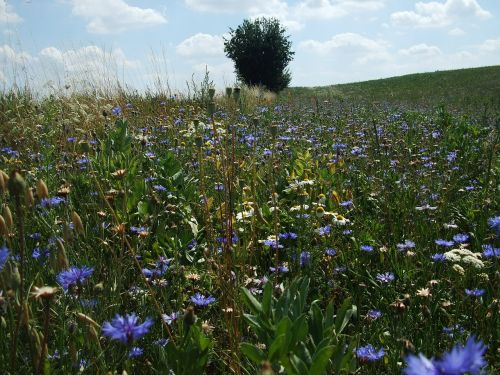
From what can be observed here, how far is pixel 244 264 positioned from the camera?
201cm

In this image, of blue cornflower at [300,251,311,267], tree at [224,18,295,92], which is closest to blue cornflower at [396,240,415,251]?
blue cornflower at [300,251,311,267]

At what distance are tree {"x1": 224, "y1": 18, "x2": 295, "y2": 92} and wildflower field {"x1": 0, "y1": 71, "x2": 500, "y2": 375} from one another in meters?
21.1

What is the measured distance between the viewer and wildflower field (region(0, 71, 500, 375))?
3.97 feet

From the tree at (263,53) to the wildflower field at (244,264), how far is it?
21077 millimetres

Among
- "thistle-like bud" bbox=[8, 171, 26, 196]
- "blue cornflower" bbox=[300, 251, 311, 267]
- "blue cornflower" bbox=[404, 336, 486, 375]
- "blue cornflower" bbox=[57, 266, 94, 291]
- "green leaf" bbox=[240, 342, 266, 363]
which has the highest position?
"thistle-like bud" bbox=[8, 171, 26, 196]

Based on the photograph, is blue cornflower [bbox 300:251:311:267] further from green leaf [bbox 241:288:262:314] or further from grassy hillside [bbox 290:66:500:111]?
grassy hillside [bbox 290:66:500:111]

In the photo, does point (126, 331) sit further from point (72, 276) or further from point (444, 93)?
point (444, 93)

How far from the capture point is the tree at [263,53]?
24.8 meters

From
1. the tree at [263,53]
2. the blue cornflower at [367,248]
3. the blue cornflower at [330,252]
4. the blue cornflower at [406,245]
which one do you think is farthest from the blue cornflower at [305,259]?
the tree at [263,53]

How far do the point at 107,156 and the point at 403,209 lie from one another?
180cm

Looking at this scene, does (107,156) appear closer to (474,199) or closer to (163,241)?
(163,241)

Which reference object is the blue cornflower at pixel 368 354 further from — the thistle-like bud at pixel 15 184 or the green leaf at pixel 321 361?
the thistle-like bud at pixel 15 184

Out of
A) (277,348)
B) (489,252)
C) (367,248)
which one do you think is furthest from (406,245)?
(277,348)

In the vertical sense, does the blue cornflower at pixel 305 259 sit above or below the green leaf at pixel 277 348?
below
